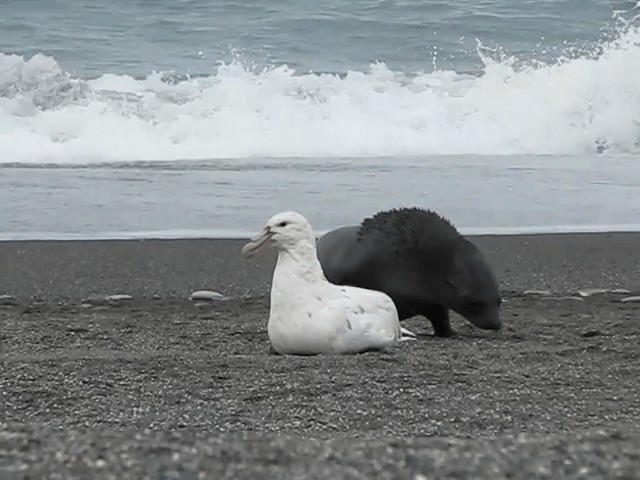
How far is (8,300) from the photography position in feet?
20.0

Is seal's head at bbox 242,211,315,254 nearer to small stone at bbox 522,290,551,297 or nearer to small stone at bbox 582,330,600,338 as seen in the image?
small stone at bbox 582,330,600,338

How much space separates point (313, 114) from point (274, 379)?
10.2 meters

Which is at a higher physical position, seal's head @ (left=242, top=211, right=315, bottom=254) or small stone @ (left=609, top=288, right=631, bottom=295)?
seal's head @ (left=242, top=211, right=315, bottom=254)

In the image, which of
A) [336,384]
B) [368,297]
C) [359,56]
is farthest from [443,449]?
[359,56]

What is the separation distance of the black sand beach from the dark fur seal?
0.15m

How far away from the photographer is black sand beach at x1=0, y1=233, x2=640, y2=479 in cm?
240

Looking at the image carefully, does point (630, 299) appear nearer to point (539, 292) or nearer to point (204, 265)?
point (539, 292)

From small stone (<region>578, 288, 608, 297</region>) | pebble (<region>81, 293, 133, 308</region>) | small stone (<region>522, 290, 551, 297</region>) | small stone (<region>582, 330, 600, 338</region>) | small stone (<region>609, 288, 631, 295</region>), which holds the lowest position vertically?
pebble (<region>81, 293, 133, 308</region>)

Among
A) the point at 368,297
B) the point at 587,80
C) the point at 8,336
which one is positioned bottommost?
the point at 8,336

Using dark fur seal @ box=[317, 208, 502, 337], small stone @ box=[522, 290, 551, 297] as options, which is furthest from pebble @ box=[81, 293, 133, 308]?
small stone @ box=[522, 290, 551, 297]

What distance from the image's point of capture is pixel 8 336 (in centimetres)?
512

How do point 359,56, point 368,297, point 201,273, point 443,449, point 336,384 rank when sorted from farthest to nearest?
point 359,56 → point 201,273 → point 368,297 → point 336,384 → point 443,449

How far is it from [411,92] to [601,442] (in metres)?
13.2

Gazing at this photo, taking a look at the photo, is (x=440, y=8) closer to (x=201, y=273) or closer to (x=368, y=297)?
(x=201, y=273)
